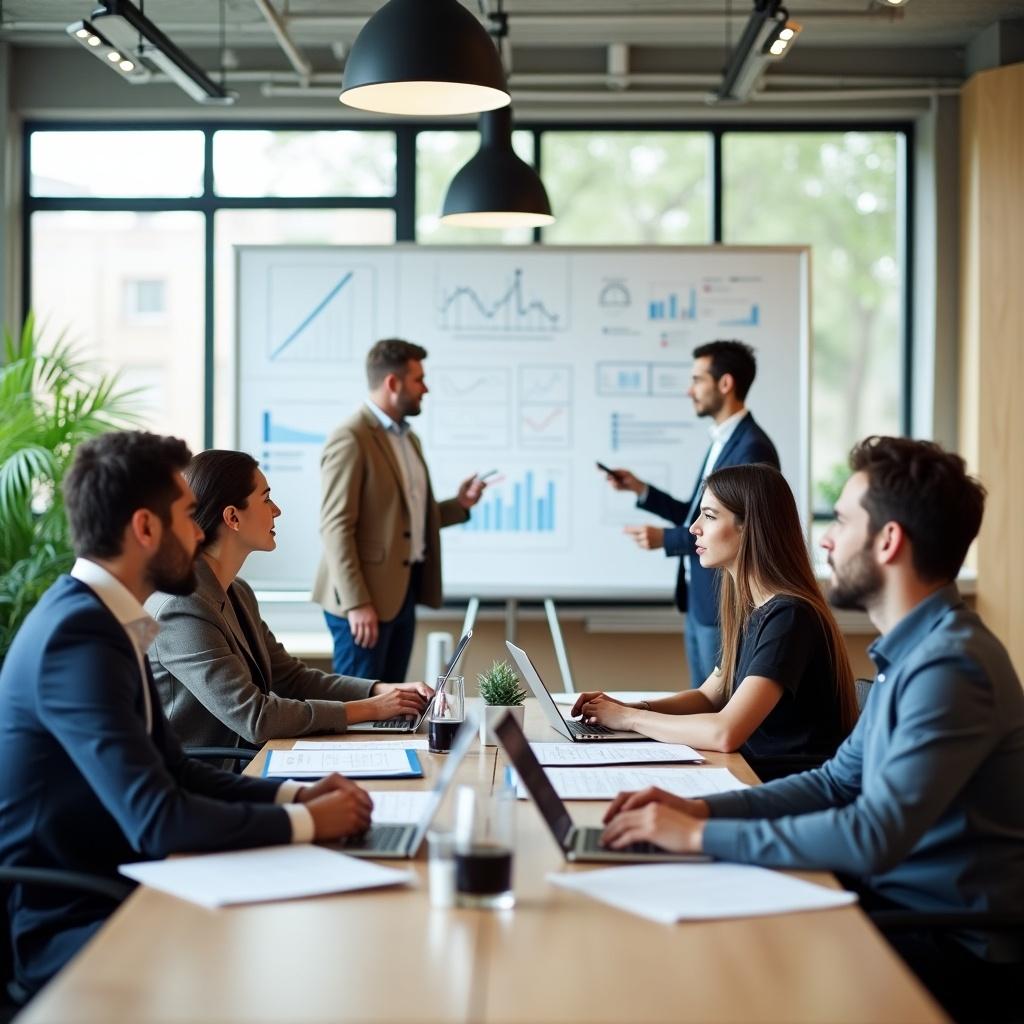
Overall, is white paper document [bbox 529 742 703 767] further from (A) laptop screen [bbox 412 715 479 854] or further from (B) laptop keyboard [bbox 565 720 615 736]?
(A) laptop screen [bbox 412 715 479 854]

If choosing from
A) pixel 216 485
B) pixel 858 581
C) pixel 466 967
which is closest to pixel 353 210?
pixel 216 485

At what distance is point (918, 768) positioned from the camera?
1.84 metres

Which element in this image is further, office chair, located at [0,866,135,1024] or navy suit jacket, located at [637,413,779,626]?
navy suit jacket, located at [637,413,779,626]

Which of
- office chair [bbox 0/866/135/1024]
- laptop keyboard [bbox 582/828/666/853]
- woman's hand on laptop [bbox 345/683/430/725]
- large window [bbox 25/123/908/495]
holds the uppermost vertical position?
large window [bbox 25/123/908/495]

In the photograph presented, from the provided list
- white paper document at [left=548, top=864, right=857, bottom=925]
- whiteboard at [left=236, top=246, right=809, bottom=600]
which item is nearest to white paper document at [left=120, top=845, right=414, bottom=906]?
white paper document at [left=548, top=864, right=857, bottom=925]

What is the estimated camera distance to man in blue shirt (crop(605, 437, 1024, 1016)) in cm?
185

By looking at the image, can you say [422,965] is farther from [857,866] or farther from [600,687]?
[600,687]

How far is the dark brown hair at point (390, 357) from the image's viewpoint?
509cm

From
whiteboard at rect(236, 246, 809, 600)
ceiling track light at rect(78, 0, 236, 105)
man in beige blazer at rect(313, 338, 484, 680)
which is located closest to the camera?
ceiling track light at rect(78, 0, 236, 105)

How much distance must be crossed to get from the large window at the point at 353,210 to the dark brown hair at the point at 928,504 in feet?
14.2

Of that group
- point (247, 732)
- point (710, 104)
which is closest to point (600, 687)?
point (710, 104)

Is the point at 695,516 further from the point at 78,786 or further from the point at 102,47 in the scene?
the point at 78,786

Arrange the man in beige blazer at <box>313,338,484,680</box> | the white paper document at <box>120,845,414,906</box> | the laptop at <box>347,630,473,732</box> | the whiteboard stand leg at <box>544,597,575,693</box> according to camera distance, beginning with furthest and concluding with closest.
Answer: the whiteboard stand leg at <box>544,597,575,693</box>
the man in beige blazer at <box>313,338,484,680</box>
the laptop at <box>347,630,473,732</box>
the white paper document at <box>120,845,414,906</box>

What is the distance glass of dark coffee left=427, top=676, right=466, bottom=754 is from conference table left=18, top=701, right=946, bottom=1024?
3.03ft
